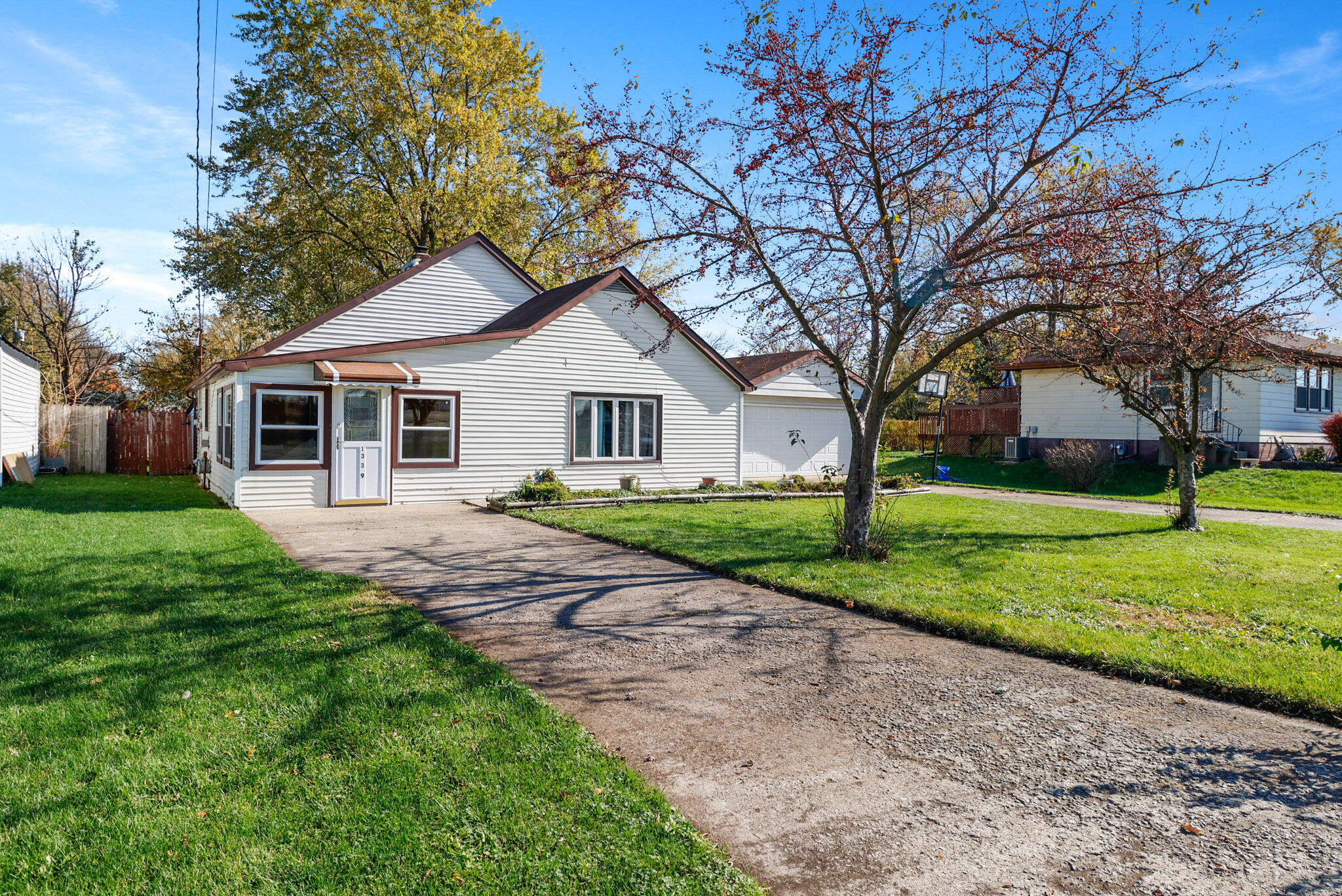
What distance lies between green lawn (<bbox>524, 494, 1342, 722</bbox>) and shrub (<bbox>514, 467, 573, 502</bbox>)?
1.24 metres

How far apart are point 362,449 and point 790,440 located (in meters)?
11.5

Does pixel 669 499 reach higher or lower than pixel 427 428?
lower

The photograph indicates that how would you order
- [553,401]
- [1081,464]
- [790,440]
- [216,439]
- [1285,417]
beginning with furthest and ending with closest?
[1285,417]
[790,440]
[1081,464]
[216,439]
[553,401]

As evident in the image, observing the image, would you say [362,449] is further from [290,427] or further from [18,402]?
[18,402]

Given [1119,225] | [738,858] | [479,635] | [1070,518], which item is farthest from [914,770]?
[1070,518]

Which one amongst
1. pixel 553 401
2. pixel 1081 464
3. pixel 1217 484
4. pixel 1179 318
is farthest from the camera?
pixel 1081 464

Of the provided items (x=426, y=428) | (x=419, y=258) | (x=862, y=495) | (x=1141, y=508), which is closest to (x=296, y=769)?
(x=862, y=495)

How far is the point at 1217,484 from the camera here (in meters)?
20.3

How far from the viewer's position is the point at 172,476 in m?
22.6

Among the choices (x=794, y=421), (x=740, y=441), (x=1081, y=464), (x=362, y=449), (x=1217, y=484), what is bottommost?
(x=1217, y=484)

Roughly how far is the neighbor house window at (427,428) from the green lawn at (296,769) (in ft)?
28.2

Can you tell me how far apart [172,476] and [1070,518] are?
2385cm

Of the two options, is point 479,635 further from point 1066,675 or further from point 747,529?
point 747,529

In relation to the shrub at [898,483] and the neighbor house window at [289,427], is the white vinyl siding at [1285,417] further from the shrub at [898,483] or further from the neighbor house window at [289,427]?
the neighbor house window at [289,427]
